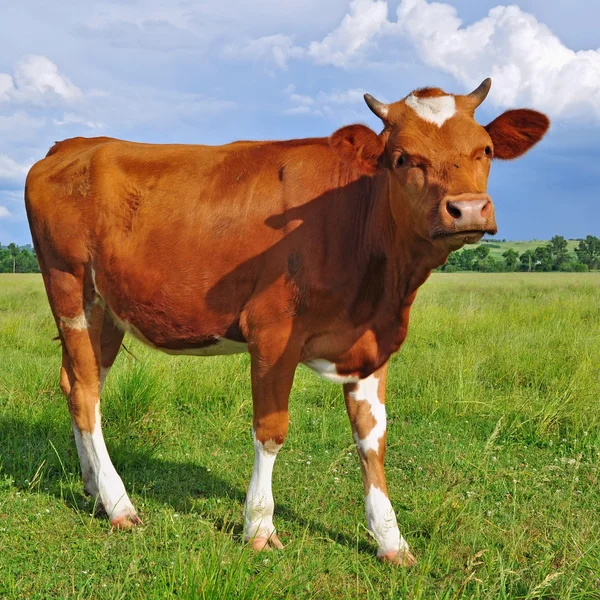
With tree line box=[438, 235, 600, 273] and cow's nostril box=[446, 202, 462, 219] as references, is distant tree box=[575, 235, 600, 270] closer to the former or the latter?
tree line box=[438, 235, 600, 273]

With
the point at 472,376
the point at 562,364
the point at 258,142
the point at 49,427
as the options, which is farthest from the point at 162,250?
the point at 562,364

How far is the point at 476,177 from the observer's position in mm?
3674

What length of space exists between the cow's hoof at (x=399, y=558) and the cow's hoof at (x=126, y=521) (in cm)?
182

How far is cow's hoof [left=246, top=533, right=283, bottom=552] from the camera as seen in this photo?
14.0 ft

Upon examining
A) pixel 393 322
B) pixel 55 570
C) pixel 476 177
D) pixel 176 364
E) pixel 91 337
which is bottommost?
pixel 55 570

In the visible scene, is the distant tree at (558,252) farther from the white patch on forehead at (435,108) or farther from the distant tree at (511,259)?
the white patch on forehead at (435,108)

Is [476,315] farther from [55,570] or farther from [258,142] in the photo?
[55,570]

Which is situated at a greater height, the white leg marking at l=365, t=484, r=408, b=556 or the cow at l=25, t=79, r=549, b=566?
the cow at l=25, t=79, r=549, b=566

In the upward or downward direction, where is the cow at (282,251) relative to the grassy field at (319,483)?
upward

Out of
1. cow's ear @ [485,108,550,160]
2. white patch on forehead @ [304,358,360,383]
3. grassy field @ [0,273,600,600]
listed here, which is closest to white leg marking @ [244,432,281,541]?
grassy field @ [0,273,600,600]

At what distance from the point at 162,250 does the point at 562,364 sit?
553 centimetres

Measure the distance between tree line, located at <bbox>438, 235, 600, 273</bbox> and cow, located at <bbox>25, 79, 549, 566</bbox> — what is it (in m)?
78.1

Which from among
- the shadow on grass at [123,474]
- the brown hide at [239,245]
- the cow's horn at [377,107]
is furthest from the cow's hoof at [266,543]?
the cow's horn at [377,107]

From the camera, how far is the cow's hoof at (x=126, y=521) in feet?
15.5
